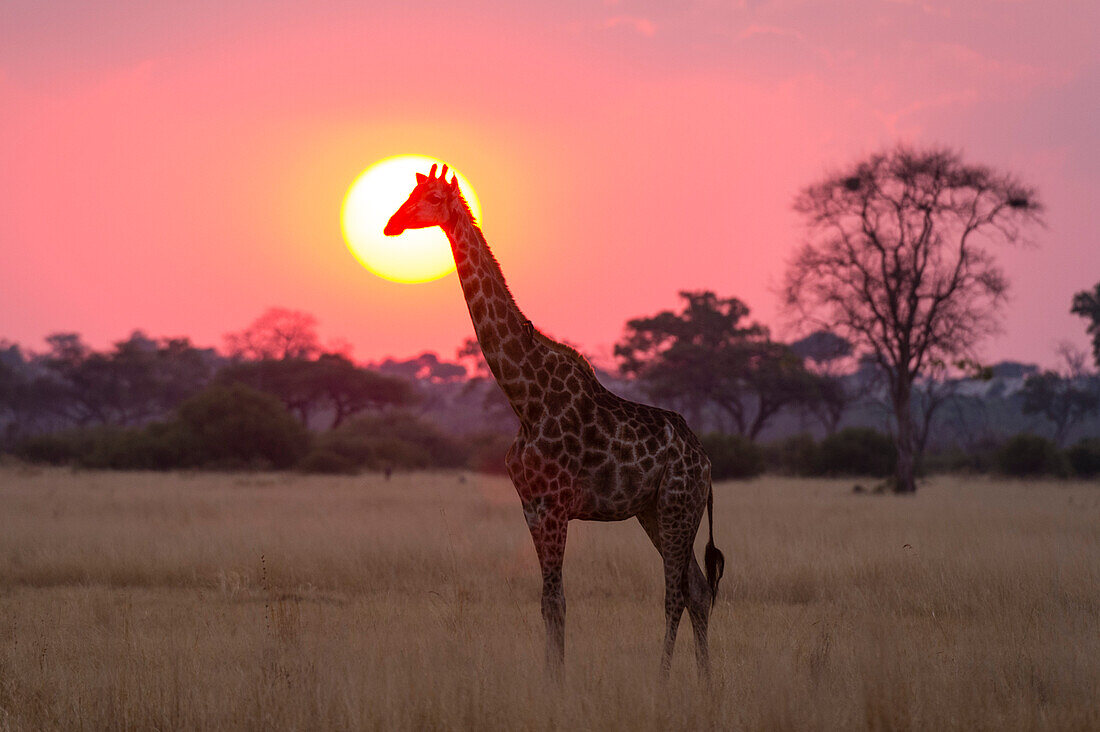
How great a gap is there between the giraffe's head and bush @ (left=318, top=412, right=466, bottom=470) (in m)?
34.9

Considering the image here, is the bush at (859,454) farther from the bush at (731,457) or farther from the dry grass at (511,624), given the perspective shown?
the dry grass at (511,624)

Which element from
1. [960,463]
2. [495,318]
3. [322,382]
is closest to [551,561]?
[495,318]

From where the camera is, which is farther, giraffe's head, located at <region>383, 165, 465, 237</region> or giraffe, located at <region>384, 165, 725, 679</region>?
giraffe's head, located at <region>383, 165, 465, 237</region>

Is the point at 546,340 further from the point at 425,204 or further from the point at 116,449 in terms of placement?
the point at 116,449

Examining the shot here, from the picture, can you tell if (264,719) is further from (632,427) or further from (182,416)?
(182,416)

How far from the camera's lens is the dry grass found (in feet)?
19.8

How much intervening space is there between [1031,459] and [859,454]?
632 centimetres

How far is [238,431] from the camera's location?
39.1 m

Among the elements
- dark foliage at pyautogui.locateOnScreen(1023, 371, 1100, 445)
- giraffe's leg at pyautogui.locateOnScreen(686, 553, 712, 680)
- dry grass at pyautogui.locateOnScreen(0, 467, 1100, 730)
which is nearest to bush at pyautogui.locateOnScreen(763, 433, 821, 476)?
dry grass at pyautogui.locateOnScreen(0, 467, 1100, 730)

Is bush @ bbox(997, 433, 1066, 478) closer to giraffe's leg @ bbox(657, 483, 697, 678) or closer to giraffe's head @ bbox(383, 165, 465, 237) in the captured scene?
giraffe's leg @ bbox(657, 483, 697, 678)

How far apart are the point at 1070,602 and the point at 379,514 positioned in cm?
1362

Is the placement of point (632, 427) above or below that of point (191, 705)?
above

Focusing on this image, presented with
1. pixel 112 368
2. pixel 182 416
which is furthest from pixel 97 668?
pixel 112 368

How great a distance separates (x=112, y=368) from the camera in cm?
6212
